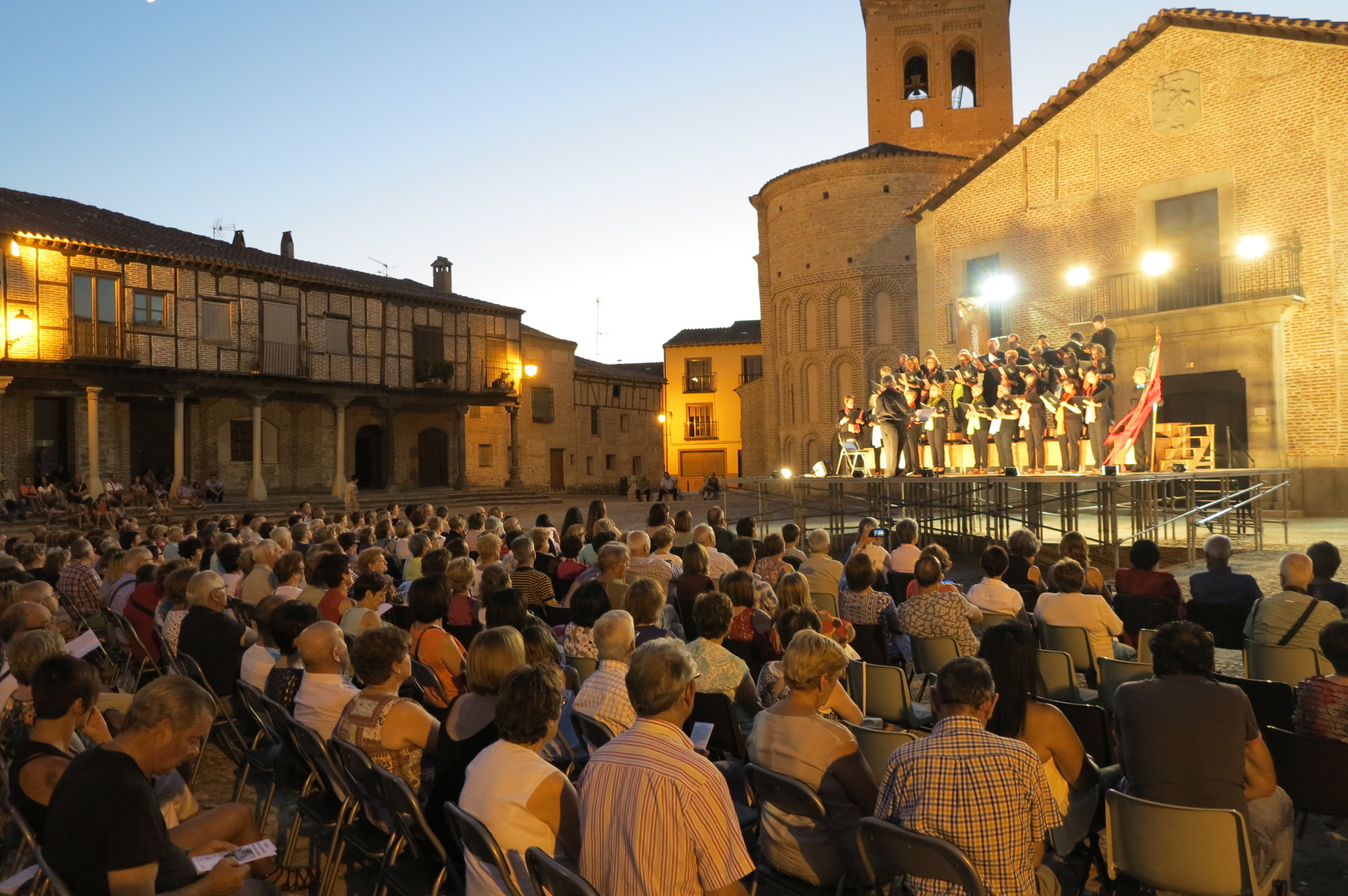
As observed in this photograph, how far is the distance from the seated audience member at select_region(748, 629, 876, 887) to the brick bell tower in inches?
1337

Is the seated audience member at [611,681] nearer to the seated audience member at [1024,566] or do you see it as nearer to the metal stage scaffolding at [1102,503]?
the seated audience member at [1024,566]

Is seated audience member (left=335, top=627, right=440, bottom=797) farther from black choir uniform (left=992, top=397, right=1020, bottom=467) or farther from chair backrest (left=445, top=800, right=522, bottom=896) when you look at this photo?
black choir uniform (left=992, top=397, right=1020, bottom=467)

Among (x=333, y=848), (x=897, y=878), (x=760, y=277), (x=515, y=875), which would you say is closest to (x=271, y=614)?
(x=333, y=848)

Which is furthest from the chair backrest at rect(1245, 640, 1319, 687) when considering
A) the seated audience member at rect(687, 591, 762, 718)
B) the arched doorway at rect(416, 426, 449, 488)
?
the arched doorway at rect(416, 426, 449, 488)

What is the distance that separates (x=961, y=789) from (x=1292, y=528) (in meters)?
16.5

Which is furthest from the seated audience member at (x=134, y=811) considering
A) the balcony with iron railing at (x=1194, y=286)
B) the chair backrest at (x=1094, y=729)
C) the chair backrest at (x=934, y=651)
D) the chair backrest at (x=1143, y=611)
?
the balcony with iron railing at (x=1194, y=286)

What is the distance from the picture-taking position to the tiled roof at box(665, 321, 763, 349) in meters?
50.9

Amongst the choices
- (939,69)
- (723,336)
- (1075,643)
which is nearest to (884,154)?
(939,69)

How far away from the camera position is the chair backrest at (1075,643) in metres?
5.58

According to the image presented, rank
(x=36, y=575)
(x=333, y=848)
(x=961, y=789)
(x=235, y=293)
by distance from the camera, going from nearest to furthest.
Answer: (x=961, y=789) → (x=333, y=848) → (x=36, y=575) → (x=235, y=293)

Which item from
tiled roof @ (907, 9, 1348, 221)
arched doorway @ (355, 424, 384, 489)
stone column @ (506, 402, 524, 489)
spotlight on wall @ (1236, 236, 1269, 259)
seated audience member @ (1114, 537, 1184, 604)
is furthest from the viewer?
stone column @ (506, 402, 524, 489)

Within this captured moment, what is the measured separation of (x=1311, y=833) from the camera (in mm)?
4418

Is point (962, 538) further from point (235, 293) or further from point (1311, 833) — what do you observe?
A: point (235, 293)

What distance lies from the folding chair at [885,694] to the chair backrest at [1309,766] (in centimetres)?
155
